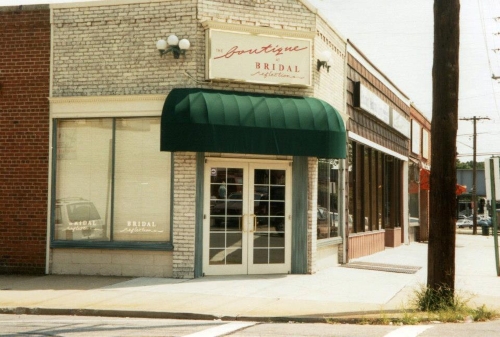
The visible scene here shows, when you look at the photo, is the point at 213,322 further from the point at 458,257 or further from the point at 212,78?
the point at 458,257

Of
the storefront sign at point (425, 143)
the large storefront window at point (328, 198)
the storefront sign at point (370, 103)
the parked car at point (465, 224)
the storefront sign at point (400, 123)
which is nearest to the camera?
the large storefront window at point (328, 198)

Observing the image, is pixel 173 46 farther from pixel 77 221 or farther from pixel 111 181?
pixel 77 221

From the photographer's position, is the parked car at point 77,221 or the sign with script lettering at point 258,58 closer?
the sign with script lettering at point 258,58

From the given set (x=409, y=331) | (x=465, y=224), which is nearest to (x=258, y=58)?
(x=409, y=331)

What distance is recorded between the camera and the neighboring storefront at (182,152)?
13.4 meters

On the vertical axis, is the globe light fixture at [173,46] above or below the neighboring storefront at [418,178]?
above

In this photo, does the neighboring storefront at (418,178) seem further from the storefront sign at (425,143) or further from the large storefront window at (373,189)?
the large storefront window at (373,189)

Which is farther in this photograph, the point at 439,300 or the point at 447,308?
the point at 439,300

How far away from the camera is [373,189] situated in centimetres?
2111

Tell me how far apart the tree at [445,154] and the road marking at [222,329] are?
3.11 meters

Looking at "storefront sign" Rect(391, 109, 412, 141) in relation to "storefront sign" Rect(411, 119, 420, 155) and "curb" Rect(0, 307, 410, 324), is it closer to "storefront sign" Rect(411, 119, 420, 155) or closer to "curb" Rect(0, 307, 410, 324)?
"storefront sign" Rect(411, 119, 420, 155)

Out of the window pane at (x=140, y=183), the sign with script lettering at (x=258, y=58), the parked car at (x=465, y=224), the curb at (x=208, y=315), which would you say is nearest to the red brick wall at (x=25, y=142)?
the window pane at (x=140, y=183)

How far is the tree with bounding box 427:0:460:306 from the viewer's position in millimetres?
10125

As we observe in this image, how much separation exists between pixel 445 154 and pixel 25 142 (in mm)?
8820
